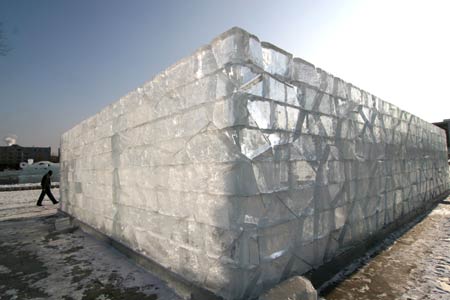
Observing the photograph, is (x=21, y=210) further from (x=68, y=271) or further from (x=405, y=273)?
(x=405, y=273)

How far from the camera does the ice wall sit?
6.24ft

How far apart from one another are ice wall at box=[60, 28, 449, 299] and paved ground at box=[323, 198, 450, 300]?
1.12 feet

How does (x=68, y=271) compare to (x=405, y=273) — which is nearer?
(x=405, y=273)

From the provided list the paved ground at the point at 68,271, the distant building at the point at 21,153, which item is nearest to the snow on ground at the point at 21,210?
the paved ground at the point at 68,271

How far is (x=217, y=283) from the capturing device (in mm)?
1953

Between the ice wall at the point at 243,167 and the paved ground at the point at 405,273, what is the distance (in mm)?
341

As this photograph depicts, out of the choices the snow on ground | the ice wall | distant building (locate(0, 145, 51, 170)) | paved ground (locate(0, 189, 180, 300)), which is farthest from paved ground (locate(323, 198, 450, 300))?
distant building (locate(0, 145, 51, 170))

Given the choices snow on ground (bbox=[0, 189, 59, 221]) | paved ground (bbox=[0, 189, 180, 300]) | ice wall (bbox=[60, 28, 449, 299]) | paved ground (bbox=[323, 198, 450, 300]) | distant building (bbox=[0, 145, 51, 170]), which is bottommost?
snow on ground (bbox=[0, 189, 59, 221])

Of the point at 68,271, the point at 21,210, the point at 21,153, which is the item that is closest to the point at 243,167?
the point at 68,271

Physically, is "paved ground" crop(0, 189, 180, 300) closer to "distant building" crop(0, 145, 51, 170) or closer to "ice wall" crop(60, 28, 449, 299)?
"ice wall" crop(60, 28, 449, 299)

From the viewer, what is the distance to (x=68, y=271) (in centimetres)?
305

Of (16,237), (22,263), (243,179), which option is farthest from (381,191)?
(16,237)

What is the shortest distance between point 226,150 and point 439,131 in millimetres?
8998

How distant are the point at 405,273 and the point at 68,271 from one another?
160 inches
